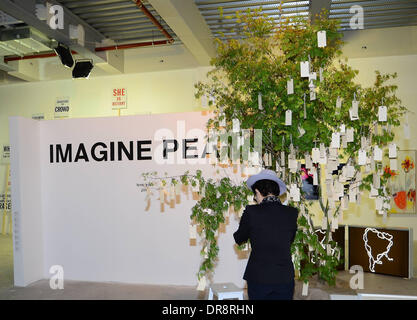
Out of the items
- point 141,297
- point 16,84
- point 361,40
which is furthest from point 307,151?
point 16,84

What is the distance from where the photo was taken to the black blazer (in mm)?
2199

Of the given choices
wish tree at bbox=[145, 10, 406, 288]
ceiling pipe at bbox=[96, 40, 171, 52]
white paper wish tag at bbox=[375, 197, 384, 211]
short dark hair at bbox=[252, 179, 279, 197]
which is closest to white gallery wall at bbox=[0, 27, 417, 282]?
ceiling pipe at bbox=[96, 40, 171, 52]

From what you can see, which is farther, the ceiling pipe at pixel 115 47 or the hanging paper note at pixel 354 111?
the ceiling pipe at pixel 115 47

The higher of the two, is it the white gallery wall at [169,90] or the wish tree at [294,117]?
the white gallery wall at [169,90]

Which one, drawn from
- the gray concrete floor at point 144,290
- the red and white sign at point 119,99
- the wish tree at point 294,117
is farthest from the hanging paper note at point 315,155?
the red and white sign at point 119,99

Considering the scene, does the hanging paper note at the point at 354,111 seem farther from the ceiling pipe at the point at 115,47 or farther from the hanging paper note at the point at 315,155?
the ceiling pipe at the point at 115,47

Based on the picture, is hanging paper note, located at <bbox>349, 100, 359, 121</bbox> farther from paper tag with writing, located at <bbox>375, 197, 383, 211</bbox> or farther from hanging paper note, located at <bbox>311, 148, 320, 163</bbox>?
paper tag with writing, located at <bbox>375, 197, 383, 211</bbox>

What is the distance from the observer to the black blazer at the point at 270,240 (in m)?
2.20

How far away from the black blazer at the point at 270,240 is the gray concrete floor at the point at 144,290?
1.88 meters

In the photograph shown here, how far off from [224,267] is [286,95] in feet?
7.27

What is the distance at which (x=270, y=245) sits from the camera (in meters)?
2.20

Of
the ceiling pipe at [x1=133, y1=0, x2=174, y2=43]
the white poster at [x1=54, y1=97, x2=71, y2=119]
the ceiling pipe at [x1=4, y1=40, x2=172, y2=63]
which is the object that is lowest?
the white poster at [x1=54, y1=97, x2=71, y2=119]

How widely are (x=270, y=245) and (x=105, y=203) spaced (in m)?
3.12

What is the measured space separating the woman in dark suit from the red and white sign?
22.5ft
